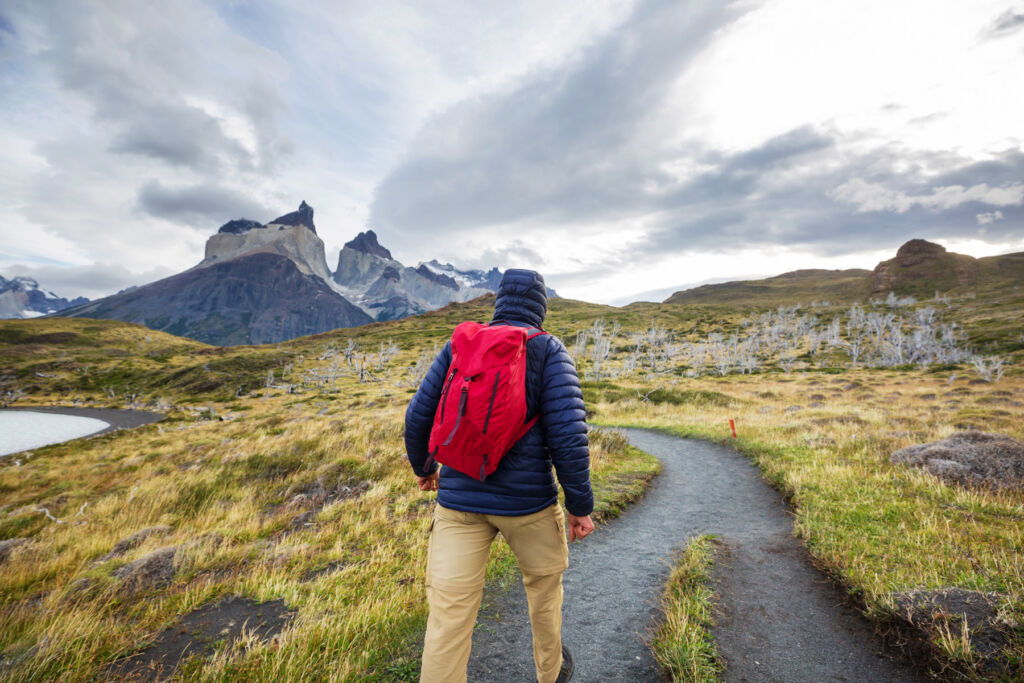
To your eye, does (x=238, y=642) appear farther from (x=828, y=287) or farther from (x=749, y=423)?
(x=828, y=287)

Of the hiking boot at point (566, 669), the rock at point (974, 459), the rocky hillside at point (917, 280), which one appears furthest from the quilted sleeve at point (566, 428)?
the rocky hillside at point (917, 280)

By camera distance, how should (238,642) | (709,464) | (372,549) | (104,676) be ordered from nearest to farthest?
(104,676)
(238,642)
(372,549)
(709,464)

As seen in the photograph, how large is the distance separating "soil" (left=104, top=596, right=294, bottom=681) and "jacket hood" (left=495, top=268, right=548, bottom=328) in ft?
13.0

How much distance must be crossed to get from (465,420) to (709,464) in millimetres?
12163

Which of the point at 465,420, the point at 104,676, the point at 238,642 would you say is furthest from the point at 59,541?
Result: the point at 465,420

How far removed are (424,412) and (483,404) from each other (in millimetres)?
793

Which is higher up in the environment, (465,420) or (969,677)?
(465,420)

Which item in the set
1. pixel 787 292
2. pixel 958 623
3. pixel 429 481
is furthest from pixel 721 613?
pixel 787 292

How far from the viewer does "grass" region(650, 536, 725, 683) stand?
139 inches

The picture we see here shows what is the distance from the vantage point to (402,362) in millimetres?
79500

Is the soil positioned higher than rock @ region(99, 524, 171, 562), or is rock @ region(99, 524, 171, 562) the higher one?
the soil

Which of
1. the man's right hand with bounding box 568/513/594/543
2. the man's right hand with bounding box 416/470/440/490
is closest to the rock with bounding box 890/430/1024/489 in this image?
the man's right hand with bounding box 568/513/594/543

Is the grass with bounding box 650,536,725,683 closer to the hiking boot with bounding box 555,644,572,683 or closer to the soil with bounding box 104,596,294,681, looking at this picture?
the hiking boot with bounding box 555,644,572,683

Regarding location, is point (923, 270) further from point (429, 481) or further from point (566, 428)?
point (429, 481)
